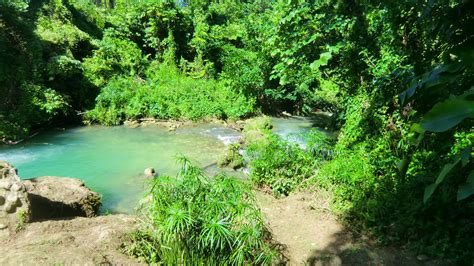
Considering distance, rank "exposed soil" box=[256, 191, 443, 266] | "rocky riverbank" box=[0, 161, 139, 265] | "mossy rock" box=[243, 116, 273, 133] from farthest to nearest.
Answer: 1. "mossy rock" box=[243, 116, 273, 133]
2. "exposed soil" box=[256, 191, 443, 266]
3. "rocky riverbank" box=[0, 161, 139, 265]

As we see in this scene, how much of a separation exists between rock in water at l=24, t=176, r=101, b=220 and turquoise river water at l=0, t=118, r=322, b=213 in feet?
2.15

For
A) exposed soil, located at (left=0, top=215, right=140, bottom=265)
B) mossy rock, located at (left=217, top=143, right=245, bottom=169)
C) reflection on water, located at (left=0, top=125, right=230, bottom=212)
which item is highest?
exposed soil, located at (left=0, top=215, right=140, bottom=265)

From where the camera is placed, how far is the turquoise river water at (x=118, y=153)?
8211 millimetres

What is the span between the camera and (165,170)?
9.14 metres

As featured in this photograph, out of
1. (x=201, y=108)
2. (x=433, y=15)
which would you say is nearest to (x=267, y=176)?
(x=433, y=15)

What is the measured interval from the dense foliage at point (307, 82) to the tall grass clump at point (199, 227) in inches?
70.8

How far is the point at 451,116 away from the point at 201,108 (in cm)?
1403

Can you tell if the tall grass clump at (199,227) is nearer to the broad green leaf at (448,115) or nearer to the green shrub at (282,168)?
the green shrub at (282,168)

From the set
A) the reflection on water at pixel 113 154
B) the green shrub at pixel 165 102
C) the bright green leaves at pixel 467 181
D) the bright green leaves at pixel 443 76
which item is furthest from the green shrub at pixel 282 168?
the green shrub at pixel 165 102

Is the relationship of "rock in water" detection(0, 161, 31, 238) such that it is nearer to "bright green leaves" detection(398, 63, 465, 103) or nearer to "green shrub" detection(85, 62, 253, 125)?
"bright green leaves" detection(398, 63, 465, 103)

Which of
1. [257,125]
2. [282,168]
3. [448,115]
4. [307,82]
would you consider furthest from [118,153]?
[448,115]

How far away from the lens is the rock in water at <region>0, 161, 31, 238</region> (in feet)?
14.9

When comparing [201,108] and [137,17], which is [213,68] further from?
[137,17]

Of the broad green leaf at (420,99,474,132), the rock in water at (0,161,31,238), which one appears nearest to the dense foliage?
the broad green leaf at (420,99,474,132)
